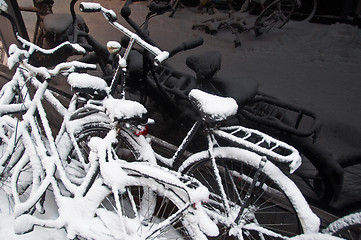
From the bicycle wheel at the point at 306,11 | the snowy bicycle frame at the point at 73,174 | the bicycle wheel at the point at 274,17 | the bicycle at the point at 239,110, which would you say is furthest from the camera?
the bicycle wheel at the point at 274,17

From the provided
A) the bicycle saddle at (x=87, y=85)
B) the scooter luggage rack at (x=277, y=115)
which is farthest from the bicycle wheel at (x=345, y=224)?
A: the bicycle saddle at (x=87, y=85)

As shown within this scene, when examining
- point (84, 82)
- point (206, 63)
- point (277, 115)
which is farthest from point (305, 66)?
point (84, 82)

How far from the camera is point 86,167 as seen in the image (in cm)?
223

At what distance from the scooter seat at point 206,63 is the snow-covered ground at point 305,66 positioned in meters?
0.47

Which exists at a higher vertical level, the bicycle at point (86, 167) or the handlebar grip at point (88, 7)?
the handlebar grip at point (88, 7)

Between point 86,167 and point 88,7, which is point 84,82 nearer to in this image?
point 88,7

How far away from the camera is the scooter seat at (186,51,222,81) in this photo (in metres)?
2.40

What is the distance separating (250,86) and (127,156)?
147 centimetres

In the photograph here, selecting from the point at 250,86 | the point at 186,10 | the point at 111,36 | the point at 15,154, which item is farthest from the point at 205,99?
the point at 186,10

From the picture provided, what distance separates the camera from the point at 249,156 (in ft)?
6.13

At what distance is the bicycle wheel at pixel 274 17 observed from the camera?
437 centimetres

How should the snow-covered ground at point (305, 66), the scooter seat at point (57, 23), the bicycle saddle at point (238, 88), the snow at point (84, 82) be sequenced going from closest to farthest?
the snow at point (84, 82) → the bicycle saddle at point (238, 88) → the snow-covered ground at point (305, 66) → the scooter seat at point (57, 23)

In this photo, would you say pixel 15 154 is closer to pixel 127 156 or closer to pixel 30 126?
pixel 30 126

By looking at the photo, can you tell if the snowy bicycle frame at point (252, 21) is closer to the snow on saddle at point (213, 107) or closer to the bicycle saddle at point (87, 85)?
the snow on saddle at point (213, 107)
